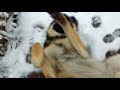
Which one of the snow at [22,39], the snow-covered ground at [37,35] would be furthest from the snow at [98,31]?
the snow at [22,39]

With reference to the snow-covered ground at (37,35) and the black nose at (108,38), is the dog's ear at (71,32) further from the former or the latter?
the black nose at (108,38)

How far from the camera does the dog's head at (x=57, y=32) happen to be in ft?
8.43

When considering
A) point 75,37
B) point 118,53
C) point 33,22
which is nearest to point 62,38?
point 75,37

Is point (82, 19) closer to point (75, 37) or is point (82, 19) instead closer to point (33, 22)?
point (75, 37)

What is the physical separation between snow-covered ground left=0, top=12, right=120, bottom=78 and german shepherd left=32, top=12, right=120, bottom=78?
0.15 ft

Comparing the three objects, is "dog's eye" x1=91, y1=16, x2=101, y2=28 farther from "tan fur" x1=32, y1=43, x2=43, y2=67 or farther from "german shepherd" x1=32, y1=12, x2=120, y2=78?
"tan fur" x1=32, y1=43, x2=43, y2=67

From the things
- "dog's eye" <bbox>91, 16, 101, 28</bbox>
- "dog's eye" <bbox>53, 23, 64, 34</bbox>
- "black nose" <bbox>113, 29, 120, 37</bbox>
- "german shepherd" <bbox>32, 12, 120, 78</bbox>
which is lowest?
"german shepherd" <bbox>32, 12, 120, 78</bbox>

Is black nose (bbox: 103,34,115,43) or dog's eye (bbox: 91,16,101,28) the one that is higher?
dog's eye (bbox: 91,16,101,28)

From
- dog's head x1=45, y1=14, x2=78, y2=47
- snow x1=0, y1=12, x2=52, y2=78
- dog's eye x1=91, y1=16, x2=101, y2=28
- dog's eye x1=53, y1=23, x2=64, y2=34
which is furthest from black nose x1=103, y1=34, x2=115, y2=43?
snow x1=0, y1=12, x2=52, y2=78

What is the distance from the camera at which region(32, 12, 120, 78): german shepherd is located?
249cm

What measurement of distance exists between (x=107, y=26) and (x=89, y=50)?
0.82ft

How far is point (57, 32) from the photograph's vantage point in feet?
8.50
